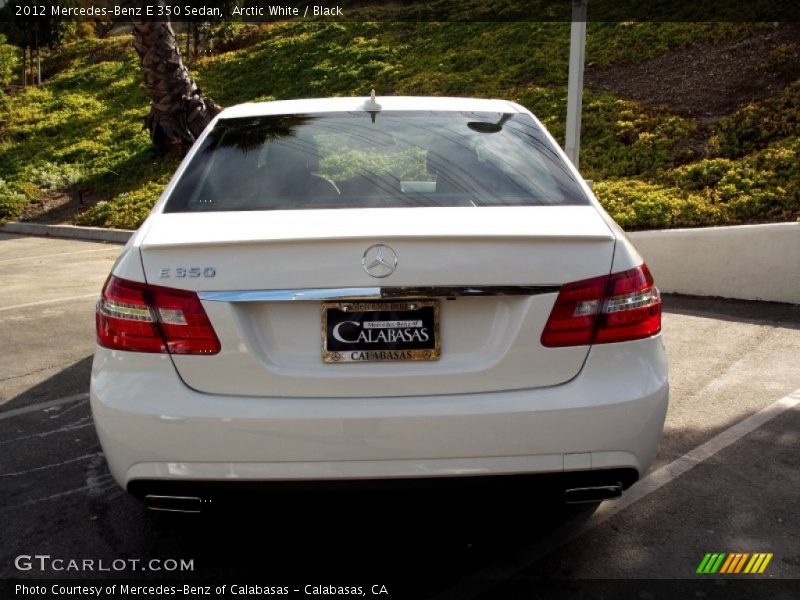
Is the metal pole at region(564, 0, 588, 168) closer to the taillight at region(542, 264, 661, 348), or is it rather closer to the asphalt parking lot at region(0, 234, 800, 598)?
the asphalt parking lot at region(0, 234, 800, 598)

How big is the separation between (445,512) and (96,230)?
13.0m

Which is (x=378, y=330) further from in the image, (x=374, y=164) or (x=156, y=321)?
(x=374, y=164)

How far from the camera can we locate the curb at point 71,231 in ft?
45.6

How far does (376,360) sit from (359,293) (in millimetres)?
219

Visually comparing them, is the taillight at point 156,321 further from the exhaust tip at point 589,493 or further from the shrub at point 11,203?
the shrub at point 11,203

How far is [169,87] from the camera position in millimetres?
15859

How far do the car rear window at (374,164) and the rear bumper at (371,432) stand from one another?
0.76 metres

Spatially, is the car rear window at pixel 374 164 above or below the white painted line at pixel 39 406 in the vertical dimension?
above

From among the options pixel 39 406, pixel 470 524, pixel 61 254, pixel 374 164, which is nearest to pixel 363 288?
pixel 374 164

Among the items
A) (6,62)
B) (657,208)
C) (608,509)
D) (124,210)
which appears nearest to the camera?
(608,509)

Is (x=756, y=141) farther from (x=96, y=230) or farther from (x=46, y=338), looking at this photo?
(x=96, y=230)

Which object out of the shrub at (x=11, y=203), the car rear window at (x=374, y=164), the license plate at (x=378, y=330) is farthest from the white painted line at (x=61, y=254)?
the license plate at (x=378, y=330)

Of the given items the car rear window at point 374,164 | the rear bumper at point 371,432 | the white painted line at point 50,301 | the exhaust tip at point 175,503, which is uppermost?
the car rear window at point 374,164

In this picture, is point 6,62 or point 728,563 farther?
point 6,62
